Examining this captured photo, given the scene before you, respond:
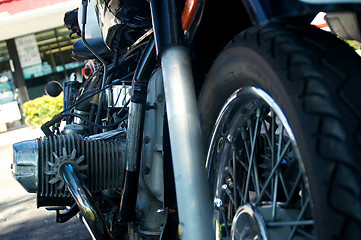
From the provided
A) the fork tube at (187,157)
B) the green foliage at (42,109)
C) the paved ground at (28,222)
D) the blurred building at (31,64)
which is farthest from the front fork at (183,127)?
the blurred building at (31,64)

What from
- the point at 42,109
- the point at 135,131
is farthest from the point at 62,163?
the point at 42,109

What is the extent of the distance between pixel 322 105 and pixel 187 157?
0.44 m

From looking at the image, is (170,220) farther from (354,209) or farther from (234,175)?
(354,209)

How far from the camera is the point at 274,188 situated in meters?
1.24

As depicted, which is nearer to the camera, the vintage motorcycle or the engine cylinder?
the vintage motorcycle

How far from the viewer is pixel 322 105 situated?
0.89 meters

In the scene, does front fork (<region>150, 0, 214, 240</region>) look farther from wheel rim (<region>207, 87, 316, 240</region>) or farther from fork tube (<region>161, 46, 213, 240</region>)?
wheel rim (<region>207, 87, 316, 240</region>)

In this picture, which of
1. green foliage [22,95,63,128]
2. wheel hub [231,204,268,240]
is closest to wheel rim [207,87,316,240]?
wheel hub [231,204,268,240]

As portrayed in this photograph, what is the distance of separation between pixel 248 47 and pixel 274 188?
436mm

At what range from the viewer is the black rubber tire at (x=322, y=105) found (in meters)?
0.82

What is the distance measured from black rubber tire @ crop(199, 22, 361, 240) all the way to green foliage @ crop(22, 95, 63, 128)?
483 inches

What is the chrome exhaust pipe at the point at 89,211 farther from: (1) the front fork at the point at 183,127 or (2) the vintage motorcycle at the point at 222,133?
(1) the front fork at the point at 183,127

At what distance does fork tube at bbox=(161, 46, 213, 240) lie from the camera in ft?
3.84

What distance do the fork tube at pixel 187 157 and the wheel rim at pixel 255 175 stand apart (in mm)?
170
